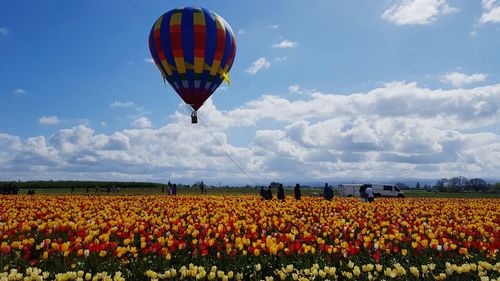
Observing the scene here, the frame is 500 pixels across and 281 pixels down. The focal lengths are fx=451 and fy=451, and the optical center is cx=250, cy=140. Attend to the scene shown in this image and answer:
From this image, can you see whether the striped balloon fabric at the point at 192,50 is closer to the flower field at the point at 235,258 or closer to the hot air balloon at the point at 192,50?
the hot air balloon at the point at 192,50

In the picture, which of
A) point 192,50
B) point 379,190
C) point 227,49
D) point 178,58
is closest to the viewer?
point 192,50

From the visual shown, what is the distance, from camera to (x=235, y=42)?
108 ft

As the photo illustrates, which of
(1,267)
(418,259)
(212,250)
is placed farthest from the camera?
(212,250)

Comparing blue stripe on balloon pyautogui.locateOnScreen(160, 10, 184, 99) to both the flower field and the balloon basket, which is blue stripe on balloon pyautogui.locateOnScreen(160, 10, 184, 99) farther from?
the flower field

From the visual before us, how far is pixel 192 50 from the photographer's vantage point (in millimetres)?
29797

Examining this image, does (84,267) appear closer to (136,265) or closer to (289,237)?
(136,265)

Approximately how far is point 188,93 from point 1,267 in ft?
77.0

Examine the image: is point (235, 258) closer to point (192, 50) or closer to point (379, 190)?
point (192, 50)

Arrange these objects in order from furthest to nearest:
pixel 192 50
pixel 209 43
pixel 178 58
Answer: pixel 209 43, pixel 178 58, pixel 192 50

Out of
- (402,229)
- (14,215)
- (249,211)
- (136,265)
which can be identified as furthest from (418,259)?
(14,215)

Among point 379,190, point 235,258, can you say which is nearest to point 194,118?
point 235,258

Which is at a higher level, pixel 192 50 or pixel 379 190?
pixel 192 50

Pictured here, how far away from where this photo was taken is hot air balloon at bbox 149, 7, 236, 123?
29.9m

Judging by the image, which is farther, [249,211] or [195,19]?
[195,19]
